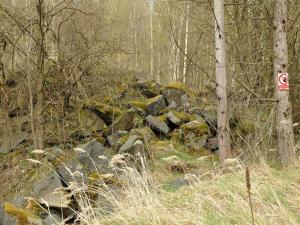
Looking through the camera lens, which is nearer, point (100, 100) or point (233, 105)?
point (233, 105)

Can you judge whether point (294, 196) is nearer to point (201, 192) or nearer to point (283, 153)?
point (201, 192)

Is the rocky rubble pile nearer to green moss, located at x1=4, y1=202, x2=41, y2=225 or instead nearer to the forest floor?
green moss, located at x1=4, y1=202, x2=41, y2=225

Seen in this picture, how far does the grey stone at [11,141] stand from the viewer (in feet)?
27.9

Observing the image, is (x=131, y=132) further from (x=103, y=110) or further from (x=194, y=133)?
(x=194, y=133)

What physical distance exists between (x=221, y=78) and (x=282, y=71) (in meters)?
1.04

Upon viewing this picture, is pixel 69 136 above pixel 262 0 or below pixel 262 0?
below

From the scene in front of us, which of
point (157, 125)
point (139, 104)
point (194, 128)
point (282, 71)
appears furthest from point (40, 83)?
point (282, 71)

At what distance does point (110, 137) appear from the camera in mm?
8719

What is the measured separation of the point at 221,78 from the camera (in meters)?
7.32

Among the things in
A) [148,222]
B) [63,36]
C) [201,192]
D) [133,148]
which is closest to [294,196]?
[201,192]

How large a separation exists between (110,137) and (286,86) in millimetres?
3542

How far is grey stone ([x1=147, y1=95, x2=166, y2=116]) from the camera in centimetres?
1040

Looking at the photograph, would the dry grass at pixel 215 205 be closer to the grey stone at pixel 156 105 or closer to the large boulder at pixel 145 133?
the large boulder at pixel 145 133

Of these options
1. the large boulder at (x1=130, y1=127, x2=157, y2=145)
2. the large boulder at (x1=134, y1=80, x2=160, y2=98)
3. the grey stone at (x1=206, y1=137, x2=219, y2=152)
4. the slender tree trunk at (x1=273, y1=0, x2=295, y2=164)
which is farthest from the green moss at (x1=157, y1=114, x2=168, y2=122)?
the slender tree trunk at (x1=273, y1=0, x2=295, y2=164)
